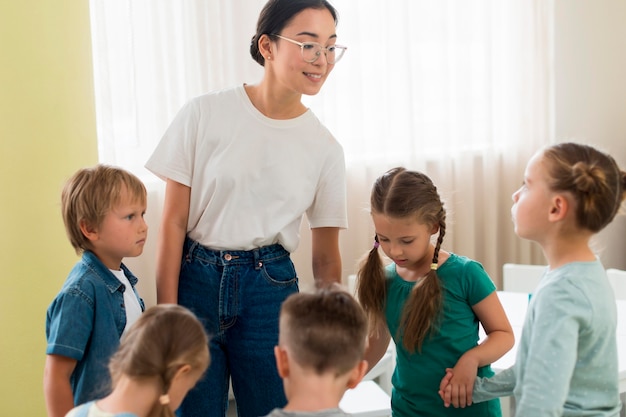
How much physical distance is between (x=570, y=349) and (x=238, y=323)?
0.82 meters

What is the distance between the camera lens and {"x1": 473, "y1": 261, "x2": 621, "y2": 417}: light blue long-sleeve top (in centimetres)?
143

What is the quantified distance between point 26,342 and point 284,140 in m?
1.25

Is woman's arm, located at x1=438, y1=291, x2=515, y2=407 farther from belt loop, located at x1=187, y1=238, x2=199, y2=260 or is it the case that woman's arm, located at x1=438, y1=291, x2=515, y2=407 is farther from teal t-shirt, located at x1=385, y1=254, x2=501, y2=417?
belt loop, located at x1=187, y1=238, x2=199, y2=260

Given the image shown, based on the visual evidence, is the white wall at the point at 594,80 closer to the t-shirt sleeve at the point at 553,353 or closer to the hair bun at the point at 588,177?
the hair bun at the point at 588,177

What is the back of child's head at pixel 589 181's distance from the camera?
153cm

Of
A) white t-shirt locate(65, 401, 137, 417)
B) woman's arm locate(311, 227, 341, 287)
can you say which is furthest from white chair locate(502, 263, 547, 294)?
white t-shirt locate(65, 401, 137, 417)

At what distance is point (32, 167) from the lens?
2.57 m

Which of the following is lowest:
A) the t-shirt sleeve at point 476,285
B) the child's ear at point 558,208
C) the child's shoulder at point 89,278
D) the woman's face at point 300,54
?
the t-shirt sleeve at point 476,285

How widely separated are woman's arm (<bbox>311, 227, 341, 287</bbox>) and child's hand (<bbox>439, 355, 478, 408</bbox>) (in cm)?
46

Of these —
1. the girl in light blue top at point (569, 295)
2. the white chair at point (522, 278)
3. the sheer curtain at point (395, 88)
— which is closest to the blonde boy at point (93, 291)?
the girl in light blue top at point (569, 295)

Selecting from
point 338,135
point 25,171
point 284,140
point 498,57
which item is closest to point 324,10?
point 284,140

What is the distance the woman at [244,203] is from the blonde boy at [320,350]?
1.63ft

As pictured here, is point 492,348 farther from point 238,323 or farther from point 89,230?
point 89,230

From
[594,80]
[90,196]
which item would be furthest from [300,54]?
[594,80]
